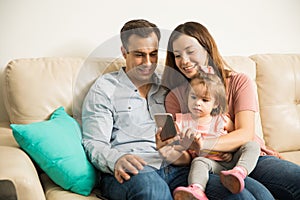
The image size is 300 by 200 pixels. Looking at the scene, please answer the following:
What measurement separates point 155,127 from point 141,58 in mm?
291

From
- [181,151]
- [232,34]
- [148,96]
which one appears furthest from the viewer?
[232,34]

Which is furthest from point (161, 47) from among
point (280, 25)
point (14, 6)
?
point (280, 25)

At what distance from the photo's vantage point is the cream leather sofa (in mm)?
1418

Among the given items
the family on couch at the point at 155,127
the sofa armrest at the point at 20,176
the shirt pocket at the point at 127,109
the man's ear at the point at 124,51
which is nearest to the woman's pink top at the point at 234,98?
the family on couch at the point at 155,127

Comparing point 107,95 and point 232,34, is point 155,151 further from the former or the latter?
point 232,34

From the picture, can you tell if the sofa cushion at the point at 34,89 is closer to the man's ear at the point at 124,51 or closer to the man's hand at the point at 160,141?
the man's ear at the point at 124,51

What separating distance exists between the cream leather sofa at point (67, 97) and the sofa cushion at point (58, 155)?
0.11ft

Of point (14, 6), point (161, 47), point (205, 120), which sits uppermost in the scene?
point (14, 6)

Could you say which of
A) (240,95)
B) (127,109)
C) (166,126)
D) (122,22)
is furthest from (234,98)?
(122,22)

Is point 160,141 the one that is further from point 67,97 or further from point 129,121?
point 67,97

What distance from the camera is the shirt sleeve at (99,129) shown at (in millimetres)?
1557

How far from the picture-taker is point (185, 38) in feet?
5.72

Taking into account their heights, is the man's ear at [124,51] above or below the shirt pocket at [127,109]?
above

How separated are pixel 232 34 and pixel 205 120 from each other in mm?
843
